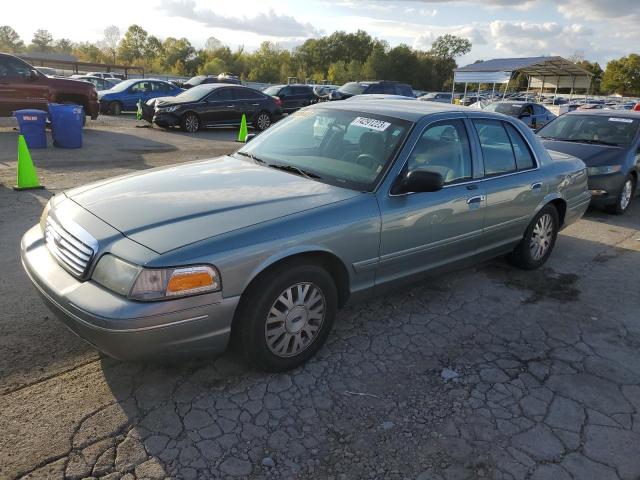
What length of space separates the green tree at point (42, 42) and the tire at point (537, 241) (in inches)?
4519

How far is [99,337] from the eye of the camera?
2.62m

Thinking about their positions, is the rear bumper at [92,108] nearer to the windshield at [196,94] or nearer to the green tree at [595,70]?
the windshield at [196,94]

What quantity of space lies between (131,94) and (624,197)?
59.4 feet

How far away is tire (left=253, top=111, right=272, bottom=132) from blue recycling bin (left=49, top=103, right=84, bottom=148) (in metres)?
6.83

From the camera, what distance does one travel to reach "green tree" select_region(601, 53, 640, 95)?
71.4 metres

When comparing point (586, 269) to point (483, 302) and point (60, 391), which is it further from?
point (60, 391)

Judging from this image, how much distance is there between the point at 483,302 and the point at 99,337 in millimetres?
3198

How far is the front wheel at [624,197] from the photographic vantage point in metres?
7.91

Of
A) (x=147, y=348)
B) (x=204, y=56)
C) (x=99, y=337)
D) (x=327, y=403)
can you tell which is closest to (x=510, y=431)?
(x=327, y=403)

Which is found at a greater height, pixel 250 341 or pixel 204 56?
pixel 204 56

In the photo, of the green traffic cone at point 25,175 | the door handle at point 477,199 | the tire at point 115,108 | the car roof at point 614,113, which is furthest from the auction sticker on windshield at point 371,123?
the tire at point 115,108

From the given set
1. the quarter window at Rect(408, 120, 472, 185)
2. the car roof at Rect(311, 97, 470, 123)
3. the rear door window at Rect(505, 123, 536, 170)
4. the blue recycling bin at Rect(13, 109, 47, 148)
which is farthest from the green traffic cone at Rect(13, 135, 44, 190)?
the rear door window at Rect(505, 123, 536, 170)

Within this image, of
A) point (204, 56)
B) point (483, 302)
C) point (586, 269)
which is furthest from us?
point (204, 56)

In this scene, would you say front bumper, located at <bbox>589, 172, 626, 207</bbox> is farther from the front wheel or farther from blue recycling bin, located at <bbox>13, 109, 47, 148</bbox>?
blue recycling bin, located at <bbox>13, 109, 47, 148</bbox>
